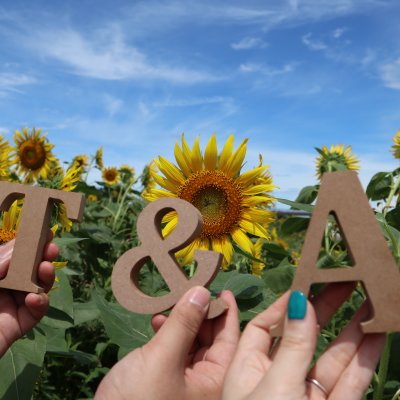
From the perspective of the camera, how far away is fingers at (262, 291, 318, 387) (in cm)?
102

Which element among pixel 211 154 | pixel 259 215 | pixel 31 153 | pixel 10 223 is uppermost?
pixel 31 153

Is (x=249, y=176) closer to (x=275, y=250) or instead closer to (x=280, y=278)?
(x=275, y=250)

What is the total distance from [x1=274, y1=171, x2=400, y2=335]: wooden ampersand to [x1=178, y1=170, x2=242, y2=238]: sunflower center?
0.83 metres

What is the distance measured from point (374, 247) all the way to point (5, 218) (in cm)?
153

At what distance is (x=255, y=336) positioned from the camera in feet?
4.08

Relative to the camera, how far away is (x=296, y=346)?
104cm

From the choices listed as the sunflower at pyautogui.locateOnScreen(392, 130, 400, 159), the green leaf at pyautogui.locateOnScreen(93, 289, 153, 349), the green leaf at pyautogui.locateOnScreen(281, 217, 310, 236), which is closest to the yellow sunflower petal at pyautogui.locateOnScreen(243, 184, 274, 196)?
the green leaf at pyautogui.locateOnScreen(281, 217, 310, 236)

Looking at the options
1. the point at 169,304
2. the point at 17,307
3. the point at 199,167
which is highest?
the point at 199,167

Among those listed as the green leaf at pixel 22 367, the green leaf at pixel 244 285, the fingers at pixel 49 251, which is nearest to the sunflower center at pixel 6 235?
the green leaf at pixel 22 367

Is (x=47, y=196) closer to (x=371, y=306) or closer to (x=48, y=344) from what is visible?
(x=48, y=344)

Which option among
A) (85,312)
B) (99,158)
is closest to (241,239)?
(85,312)

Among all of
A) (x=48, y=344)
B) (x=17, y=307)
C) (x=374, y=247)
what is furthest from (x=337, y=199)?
(x=48, y=344)

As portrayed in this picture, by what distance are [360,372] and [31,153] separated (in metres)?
3.89

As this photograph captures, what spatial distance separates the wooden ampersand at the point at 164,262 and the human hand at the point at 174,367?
9cm
